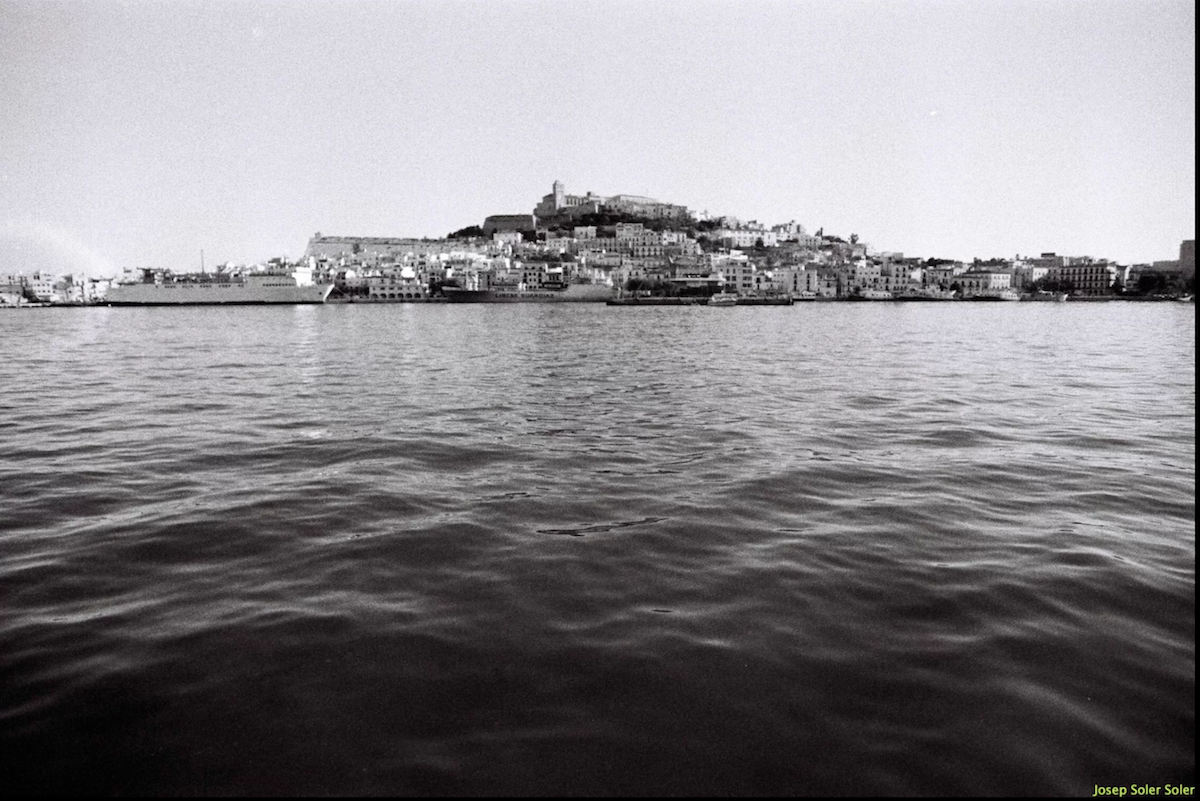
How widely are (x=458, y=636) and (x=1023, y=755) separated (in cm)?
259

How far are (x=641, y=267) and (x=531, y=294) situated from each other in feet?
85.8

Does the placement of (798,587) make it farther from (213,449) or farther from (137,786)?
(213,449)

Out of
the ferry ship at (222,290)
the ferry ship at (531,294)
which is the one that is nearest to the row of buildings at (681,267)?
the ferry ship at (531,294)

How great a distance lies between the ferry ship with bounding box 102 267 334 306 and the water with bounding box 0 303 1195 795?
4370 inches

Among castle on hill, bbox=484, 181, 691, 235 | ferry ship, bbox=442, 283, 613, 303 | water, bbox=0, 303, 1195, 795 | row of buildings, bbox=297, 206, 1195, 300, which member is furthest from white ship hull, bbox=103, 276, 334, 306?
water, bbox=0, 303, 1195, 795

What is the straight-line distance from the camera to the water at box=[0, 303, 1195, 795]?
9.25ft

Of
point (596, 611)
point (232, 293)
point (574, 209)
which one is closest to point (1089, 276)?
point (574, 209)

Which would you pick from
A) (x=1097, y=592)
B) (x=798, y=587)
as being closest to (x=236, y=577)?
(x=798, y=587)

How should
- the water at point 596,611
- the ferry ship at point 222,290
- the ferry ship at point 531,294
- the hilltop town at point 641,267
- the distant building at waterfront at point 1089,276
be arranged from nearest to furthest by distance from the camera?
the water at point 596,611 < the ferry ship at point 222,290 < the ferry ship at point 531,294 < the hilltop town at point 641,267 < the distant building at waterfront at point 1089,276

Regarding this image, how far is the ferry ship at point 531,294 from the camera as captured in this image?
4412 inches

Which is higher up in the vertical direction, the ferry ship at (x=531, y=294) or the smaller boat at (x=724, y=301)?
the ferry ship at (x=531, y=294)

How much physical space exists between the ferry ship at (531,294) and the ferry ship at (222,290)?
66.9 ft

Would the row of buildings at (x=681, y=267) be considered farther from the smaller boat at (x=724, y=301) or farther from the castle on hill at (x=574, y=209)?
the smaller boat at (x=724, y=301)

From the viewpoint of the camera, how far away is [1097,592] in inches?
171
